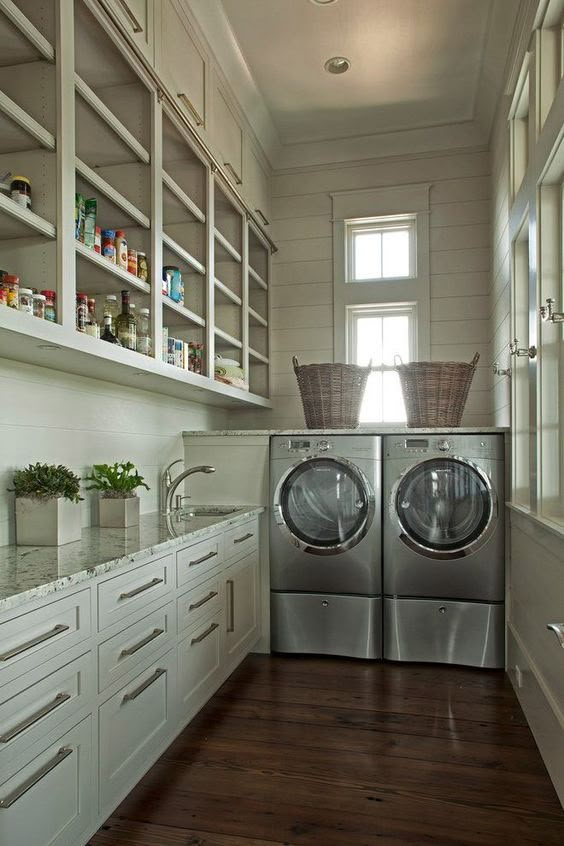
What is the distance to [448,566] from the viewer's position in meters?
3.11

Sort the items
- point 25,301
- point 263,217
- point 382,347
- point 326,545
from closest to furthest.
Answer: point 25,301
point 326,545
point 263,217
point 382,347

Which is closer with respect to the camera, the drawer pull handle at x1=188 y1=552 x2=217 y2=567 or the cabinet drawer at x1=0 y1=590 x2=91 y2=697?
the cabinet drawer at x1=0 y1=590 x2=91 y2=697

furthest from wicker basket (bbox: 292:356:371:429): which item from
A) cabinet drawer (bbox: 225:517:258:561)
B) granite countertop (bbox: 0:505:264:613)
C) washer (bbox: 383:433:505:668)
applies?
granite countertop (bbox: 0:505:264:613)

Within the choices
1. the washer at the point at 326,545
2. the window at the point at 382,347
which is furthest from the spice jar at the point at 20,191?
the window at the point at 382,347

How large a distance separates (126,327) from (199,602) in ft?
3.54

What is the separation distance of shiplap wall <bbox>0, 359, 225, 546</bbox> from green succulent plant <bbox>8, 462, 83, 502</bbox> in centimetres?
5

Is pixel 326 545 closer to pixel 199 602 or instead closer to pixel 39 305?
pixel 199 602

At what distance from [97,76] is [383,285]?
7.59 ft

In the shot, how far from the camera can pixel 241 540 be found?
3008 mm

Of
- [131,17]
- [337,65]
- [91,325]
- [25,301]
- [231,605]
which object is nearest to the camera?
Answer: [25,301]

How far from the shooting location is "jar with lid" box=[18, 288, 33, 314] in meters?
1.67

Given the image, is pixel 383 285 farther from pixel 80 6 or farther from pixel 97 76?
pixel 80 6

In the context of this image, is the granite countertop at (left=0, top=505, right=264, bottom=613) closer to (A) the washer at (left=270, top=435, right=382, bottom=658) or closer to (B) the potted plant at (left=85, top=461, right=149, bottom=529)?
(B) the potted plant at (left=85, top=461, right=149, bottom=529)

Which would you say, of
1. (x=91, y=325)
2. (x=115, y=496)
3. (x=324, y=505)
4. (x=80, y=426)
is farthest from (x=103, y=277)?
(x=324, y=505)
